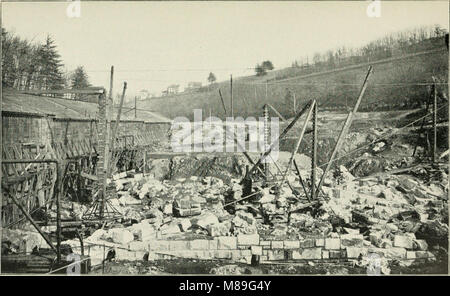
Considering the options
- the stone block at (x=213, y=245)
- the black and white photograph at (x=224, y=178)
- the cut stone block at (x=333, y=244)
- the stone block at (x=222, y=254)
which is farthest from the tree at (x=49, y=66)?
the cut stone block at (x=333, y=244)

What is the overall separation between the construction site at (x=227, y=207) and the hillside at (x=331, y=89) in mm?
816

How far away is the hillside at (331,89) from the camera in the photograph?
1034 cm

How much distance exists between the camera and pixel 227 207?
29.5 feet

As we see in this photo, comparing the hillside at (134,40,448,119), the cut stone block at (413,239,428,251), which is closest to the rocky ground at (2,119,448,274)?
the cut stone block at (413,239,428,251)

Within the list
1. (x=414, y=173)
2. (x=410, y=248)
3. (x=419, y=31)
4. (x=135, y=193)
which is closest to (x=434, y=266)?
(x=410, y=248)

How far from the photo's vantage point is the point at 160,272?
7.23 metres

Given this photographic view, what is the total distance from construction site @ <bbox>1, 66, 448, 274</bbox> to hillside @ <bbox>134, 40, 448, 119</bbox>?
816 mm

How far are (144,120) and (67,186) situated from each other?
5939mm

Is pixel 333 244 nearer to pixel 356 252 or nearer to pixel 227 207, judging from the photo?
pixel 356 252

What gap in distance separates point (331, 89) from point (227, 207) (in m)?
8.49

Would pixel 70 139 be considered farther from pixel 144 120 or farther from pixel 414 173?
pixel 414 173

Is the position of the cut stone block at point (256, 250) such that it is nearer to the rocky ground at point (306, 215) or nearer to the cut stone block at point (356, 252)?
the rocky ground at point (306, 215)

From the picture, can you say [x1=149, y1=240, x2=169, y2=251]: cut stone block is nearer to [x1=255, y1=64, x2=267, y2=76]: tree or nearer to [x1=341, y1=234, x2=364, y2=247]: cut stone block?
[x1=341, y1=234, x2=364, y2=247]: cut stone block

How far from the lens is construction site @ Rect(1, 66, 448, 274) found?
24.1 ft
